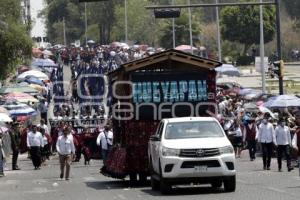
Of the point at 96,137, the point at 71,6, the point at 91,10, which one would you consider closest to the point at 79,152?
the point at 96,137

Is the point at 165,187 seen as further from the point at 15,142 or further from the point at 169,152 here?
the point at 15,142

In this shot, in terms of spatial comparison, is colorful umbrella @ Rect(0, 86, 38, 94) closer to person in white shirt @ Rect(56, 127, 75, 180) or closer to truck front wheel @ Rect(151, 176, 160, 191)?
person in white shirt @ Rect(56, 127, 75, 180)

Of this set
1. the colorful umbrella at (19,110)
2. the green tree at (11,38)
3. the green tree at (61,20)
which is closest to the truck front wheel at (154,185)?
the green tree at (11,38)

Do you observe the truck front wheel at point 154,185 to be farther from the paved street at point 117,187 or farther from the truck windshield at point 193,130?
the truck windshield at point 193,130

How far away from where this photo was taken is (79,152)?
41.9 meters

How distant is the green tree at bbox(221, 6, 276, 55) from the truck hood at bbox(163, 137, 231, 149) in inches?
3083

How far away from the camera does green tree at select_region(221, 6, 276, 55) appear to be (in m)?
103

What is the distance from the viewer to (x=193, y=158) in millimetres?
24156

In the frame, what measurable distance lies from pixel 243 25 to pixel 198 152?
3132 inches

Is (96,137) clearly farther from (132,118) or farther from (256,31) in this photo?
(256,31)

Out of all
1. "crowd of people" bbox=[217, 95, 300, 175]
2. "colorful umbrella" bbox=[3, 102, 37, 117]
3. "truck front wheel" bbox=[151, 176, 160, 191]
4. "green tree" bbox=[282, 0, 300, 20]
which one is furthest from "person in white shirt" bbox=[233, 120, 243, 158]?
"green tree" bbox=[282, 0, 300, 20]

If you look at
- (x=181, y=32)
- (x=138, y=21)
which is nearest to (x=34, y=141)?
(x=181, y=32)

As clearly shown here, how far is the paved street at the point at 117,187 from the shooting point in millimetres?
24188

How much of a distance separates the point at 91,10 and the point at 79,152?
374 ft
